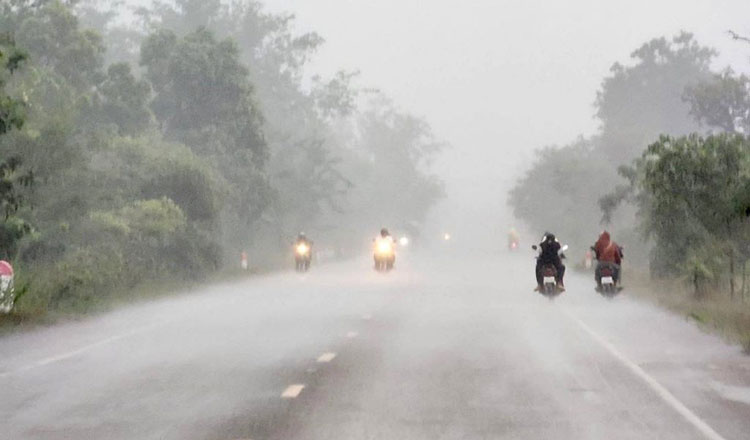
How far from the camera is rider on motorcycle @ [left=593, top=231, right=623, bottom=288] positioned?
1326 inches

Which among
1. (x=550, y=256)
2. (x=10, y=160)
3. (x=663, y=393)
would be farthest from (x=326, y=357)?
(x=550, y=256)

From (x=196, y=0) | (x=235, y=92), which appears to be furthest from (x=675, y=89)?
(x=235, y=92)

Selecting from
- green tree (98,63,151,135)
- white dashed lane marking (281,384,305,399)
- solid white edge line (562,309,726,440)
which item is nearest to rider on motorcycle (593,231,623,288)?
solid white edge line (562,309,726,440)


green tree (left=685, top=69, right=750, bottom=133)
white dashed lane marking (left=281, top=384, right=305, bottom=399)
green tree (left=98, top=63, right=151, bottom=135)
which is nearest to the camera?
white dashed lane marking (left=281, top=384, right=305, bottom=399)

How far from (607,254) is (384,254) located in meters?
23.1

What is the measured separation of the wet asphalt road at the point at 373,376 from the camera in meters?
11.6

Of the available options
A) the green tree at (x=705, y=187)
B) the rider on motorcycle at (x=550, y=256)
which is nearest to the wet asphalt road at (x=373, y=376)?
the green tree at (x=705, y=187)

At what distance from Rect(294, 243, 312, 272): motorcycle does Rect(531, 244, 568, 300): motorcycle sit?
21.7 m

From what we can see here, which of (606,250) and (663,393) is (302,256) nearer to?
(606,250)

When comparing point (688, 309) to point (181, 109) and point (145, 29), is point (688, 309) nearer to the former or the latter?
point (181, 109)

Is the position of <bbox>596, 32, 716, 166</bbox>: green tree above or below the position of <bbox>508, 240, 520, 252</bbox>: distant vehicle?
above

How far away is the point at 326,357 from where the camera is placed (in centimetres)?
1816

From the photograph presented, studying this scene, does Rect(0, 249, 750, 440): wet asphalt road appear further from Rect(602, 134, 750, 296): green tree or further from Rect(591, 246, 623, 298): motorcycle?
Rect(591, 246, 623, 298): motorcycle

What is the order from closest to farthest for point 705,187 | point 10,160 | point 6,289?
point 6,289
point 10,160
point 705,187
